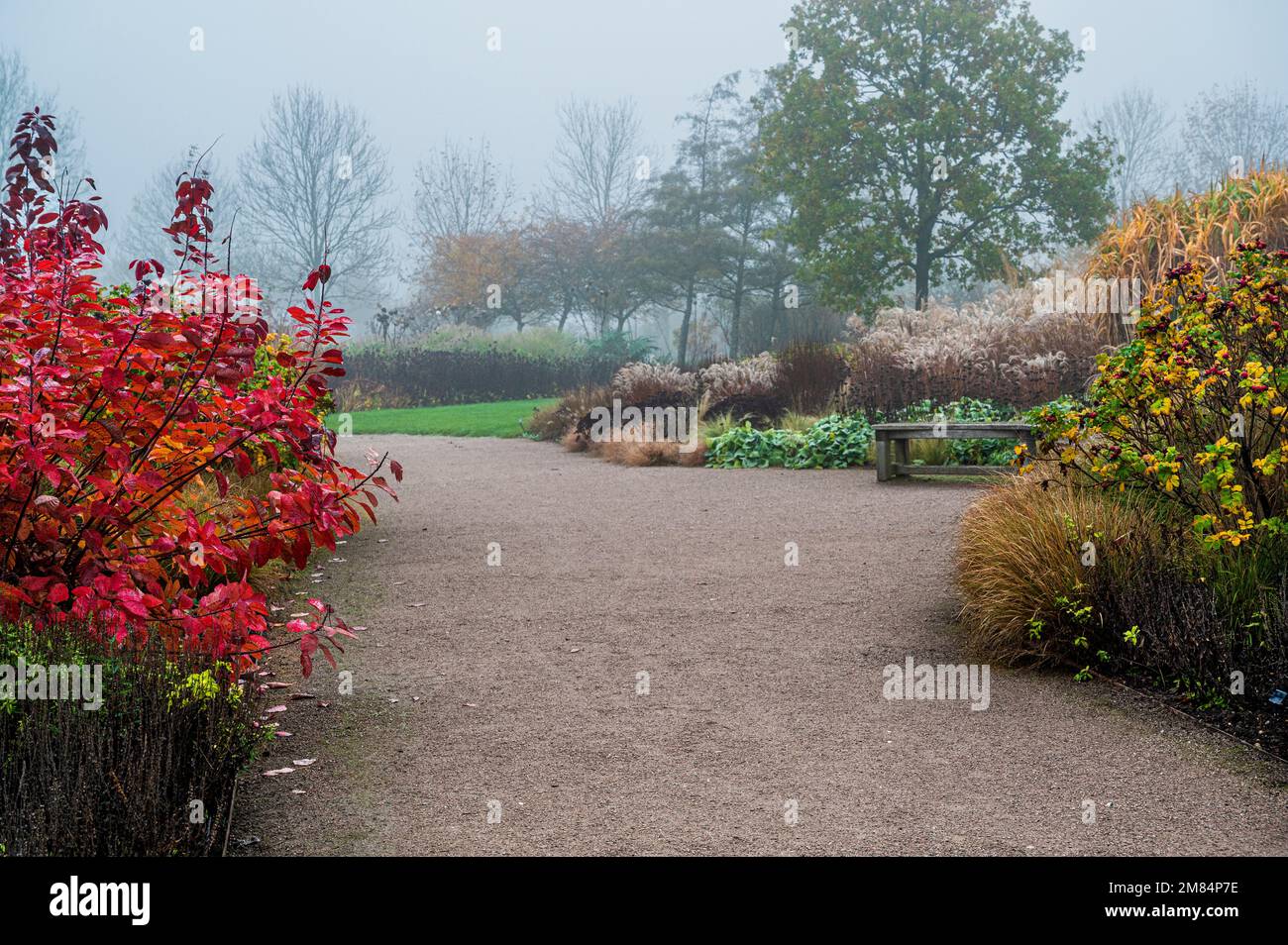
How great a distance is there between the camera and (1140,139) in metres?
42.2

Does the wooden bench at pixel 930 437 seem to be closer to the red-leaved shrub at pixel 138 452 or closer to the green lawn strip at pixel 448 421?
the red-leaved shrub at pixel 138 452

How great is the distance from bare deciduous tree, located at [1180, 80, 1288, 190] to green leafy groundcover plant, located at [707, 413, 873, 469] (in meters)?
33.1

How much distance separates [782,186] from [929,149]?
367 cm

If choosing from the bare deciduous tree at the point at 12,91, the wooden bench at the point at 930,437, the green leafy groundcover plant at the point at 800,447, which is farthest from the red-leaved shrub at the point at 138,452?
the bare deciduous tree at the point at 12,91

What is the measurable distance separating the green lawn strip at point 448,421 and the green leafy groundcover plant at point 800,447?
5.75 m

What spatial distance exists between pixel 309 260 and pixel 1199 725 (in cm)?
3816

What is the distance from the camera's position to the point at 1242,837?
127 inches

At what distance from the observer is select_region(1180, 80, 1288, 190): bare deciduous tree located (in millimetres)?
39531

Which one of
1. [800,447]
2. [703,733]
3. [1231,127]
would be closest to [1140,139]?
[1231,127]

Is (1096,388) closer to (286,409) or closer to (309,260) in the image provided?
(286,409)

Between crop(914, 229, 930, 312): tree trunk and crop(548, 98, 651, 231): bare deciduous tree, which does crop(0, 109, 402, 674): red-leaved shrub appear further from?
crop(548, 98, 651, 231): bare deciduous tree

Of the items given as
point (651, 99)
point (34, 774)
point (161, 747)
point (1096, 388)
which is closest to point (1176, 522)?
point (1096, 388)

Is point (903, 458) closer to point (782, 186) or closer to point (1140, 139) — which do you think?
point (782, 186)
